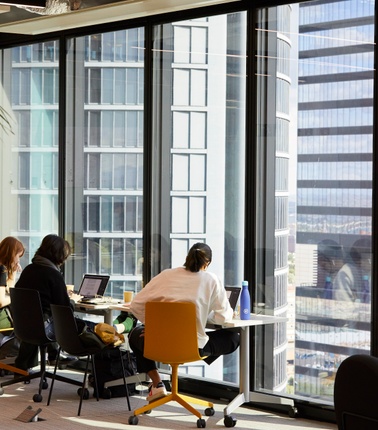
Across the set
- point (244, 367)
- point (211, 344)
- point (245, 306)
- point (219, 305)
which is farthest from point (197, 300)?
point (244, 367)

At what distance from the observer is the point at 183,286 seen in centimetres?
605

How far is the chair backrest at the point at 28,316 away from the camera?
6.61 metres

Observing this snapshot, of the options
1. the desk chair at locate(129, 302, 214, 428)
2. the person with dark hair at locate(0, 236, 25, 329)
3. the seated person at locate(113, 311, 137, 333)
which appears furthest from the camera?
the person with dark hair at locate(0, 236, 25, 329)

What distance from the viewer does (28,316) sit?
667 centimetres

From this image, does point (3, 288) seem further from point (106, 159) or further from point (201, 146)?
point (201, 146)

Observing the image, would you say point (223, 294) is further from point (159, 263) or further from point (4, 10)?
point (4, 10)

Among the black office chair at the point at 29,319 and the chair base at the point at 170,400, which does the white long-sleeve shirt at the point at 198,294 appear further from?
the black office chair at the point at 29,319

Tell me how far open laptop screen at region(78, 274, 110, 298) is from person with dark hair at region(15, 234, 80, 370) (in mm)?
594

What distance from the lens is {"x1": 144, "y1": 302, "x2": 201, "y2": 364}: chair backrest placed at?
5.81m

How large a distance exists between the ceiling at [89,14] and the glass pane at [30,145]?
0.58m

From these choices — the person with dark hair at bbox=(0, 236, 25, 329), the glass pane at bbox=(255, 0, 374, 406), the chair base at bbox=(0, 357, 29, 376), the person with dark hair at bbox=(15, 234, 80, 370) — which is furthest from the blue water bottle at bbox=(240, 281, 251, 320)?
the person with dark hair at bbox=(0, 236, 25, 329)

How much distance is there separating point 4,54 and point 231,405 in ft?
15.5

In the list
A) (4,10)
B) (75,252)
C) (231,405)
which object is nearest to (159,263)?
(75,252)

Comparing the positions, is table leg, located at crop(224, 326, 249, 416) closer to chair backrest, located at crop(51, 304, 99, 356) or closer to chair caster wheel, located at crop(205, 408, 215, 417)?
chair caster wheel, located at crop(205, 408, 215, 417)
